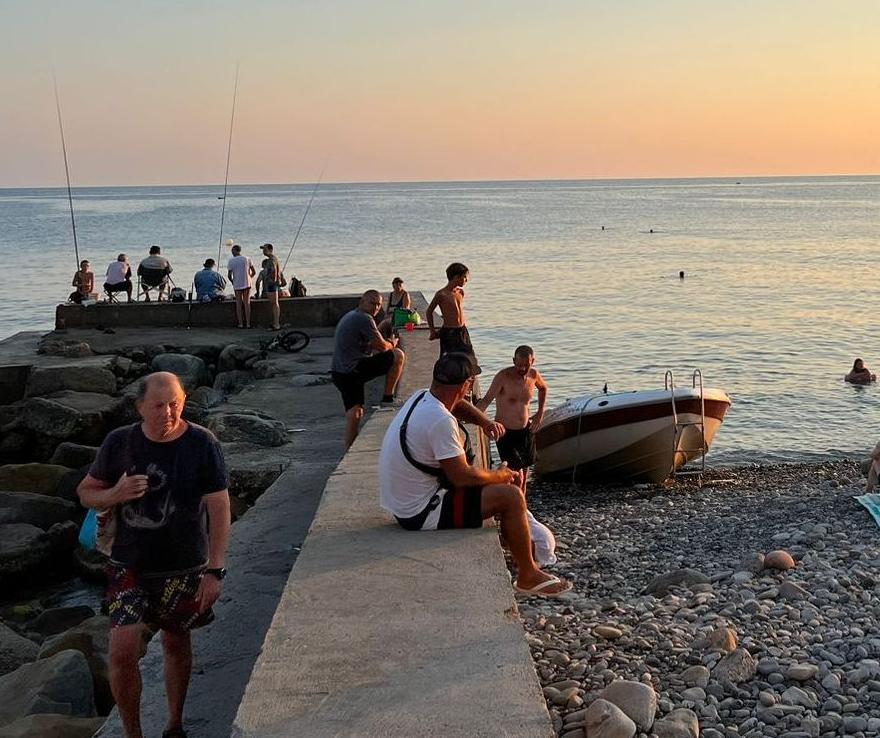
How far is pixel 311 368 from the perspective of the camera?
54.2 feet

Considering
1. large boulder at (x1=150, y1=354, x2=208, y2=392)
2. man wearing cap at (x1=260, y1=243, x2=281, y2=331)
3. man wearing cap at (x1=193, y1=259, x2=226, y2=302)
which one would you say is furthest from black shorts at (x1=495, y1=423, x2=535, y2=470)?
man wearing cap at (x1=193, y1=259, x2=226, y2=302)

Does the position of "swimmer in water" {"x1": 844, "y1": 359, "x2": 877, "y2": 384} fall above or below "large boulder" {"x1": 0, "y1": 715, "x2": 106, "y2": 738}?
below

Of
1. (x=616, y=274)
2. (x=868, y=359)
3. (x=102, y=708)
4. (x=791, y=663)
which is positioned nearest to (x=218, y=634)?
(x=102, y=708)

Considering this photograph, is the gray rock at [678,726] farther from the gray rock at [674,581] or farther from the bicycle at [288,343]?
the bicycle at [288,343]

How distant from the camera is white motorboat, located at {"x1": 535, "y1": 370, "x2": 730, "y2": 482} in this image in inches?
527

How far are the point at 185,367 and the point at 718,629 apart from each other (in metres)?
12.6

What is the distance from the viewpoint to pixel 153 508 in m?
4.59

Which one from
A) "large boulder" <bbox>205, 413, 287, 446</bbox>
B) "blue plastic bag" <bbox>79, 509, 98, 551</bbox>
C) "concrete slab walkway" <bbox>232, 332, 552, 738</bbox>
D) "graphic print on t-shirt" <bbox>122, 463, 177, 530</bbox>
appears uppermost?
"graphic print on t-shirt" <bbox>122, 463, 177, 530</bbox>

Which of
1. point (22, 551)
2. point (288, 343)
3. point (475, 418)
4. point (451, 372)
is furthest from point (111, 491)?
point (288, 343)

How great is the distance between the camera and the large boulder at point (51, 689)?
5.79 m

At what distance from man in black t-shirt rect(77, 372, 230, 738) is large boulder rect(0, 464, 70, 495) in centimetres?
762

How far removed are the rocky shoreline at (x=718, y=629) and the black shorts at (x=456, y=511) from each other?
64cm

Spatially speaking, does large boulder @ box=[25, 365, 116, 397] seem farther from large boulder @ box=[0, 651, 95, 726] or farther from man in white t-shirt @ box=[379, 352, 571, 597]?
man in white t-shirt @ box=[379, 352, 571, 597]

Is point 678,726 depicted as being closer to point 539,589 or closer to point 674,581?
point 539,589
